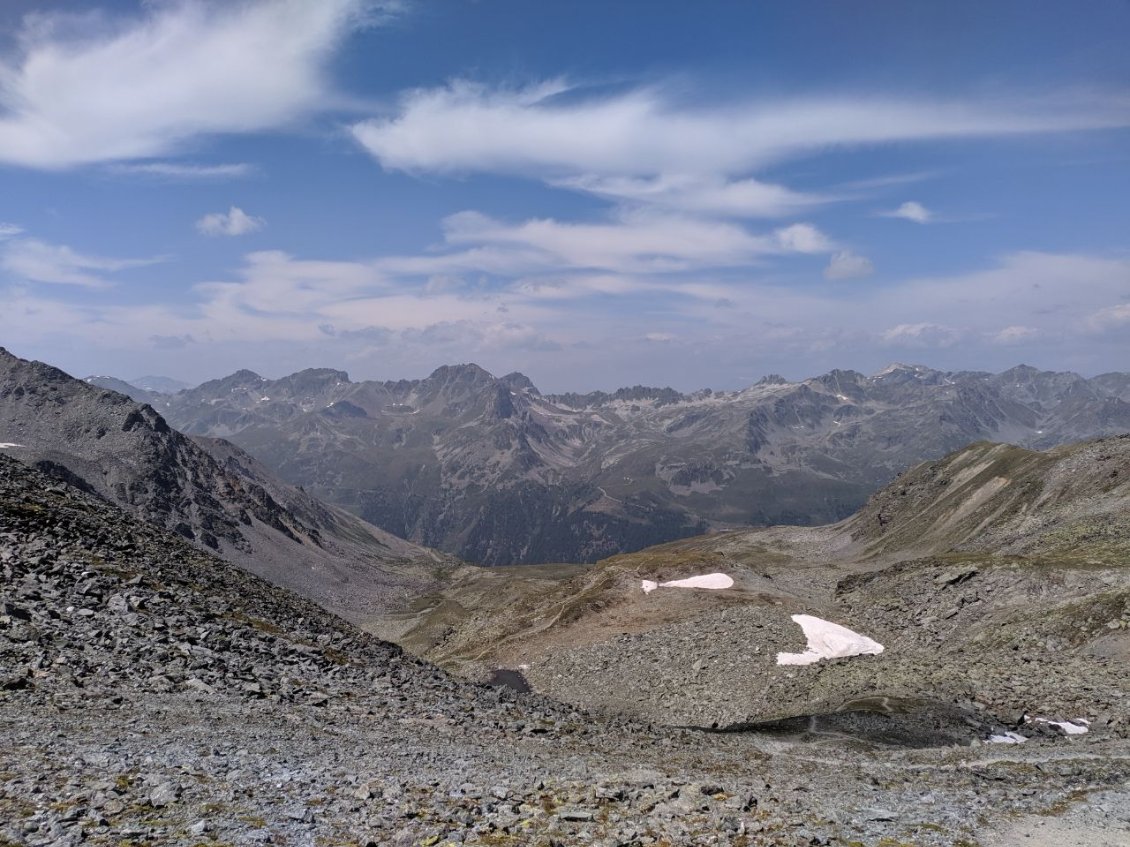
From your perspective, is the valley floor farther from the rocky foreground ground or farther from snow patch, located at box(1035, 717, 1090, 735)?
snow patch, located at box(1035, 717, 1090, 735)

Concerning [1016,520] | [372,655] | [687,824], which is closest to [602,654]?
[372,655]

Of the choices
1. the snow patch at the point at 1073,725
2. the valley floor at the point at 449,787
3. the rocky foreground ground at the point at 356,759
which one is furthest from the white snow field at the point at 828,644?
the valley floor at the point at 449,787

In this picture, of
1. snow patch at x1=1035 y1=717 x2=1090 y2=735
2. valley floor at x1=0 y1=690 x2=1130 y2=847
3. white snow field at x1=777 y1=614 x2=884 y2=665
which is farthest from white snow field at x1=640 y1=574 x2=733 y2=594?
valley floor at x1=0 y1=690 x2=1130 y2=847

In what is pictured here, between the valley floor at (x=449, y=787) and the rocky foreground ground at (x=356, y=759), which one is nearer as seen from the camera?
the valley floor at (x=449, y=787)

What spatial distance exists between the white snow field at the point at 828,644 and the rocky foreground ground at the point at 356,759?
21.6 metres

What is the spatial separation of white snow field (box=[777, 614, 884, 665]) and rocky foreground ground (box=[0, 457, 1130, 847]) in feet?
70.9

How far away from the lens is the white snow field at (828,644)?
60406mm

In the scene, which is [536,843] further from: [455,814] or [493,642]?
[493,642]

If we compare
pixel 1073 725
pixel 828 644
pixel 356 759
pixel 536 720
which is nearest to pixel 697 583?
pixel 828 644

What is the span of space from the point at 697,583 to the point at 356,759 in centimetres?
7832

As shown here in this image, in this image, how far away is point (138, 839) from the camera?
14.0 m

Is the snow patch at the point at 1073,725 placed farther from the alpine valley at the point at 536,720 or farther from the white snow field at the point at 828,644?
the white snow field at the point at 828,644

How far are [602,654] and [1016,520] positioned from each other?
322 ft

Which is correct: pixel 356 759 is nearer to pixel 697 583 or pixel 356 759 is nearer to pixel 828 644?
pixel 828 644
